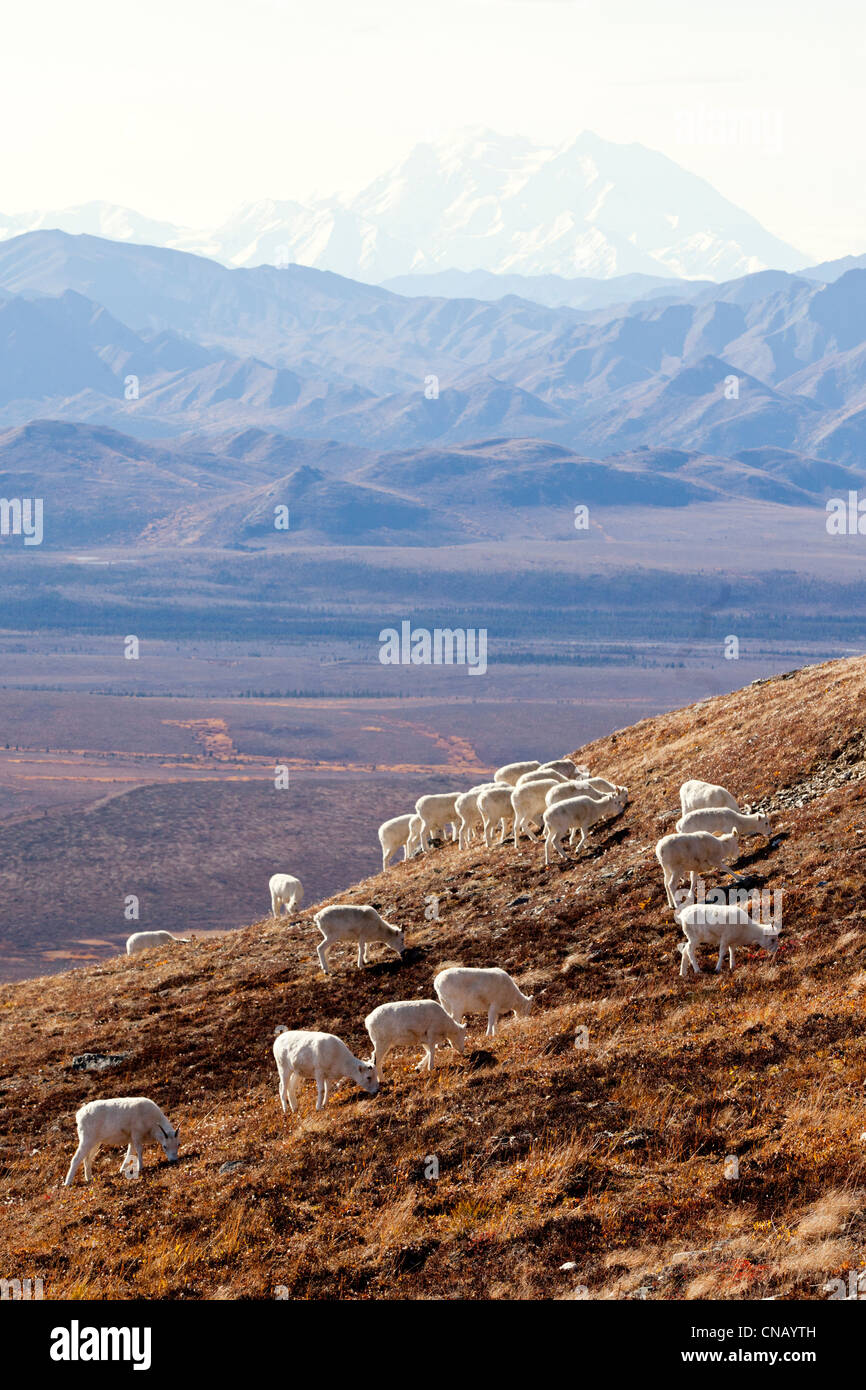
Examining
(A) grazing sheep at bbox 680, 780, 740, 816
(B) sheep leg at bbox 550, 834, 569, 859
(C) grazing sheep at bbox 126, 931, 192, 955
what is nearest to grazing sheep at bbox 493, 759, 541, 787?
(B) sheep leg at bbox 550, 834, 569, 859

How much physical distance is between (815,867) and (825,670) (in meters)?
17.0

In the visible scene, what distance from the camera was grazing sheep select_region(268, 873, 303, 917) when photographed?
1487 inches

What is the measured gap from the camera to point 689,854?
79.7 ft

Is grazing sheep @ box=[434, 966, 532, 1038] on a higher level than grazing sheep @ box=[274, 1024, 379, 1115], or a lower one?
higher

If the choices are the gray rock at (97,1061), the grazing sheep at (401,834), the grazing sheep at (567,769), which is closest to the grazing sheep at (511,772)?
the grazing sheep at (567,769)

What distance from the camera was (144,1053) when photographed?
24000 millimetres

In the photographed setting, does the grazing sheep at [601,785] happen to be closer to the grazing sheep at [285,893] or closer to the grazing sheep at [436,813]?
the grazing sheep at [436,813]

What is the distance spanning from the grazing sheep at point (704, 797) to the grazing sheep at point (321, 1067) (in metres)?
11.0

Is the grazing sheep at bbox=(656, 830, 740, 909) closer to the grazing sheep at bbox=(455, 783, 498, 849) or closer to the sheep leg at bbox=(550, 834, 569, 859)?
the sheep leg at bbox=(550, 834, 569, 859)

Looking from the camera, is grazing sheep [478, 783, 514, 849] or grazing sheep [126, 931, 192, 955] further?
grazing sheep [126, 931, 192, 955]

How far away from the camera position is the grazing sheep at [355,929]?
83.6 ft

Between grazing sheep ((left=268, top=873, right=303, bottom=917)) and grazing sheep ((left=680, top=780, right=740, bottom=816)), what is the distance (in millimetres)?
12572

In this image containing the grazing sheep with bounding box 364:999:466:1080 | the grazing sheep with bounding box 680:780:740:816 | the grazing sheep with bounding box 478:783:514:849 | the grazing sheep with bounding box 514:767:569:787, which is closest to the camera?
the grazing sheep with bounding box 364:999:466:1080

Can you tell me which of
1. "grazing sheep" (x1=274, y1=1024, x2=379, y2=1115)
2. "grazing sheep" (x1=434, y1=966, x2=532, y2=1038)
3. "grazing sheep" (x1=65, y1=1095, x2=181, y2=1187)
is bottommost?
"grazing sheep" (x1=65, y1=1095, x2=181, y2=1187)
